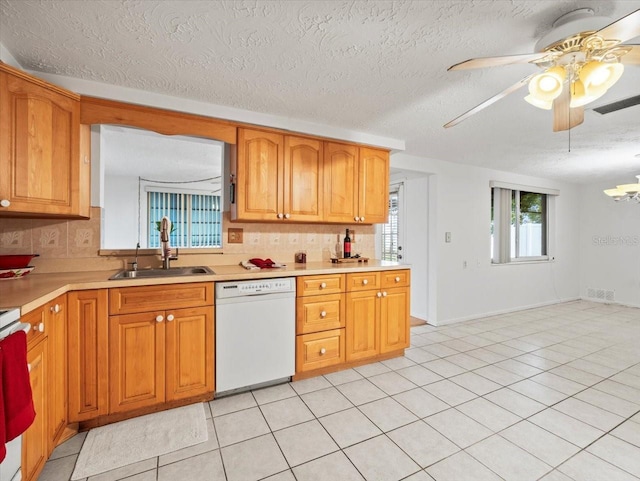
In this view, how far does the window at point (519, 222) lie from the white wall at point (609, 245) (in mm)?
953

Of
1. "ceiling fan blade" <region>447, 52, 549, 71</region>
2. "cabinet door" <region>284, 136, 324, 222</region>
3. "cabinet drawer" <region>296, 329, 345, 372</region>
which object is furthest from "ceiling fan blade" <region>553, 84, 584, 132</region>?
"cabinet drawer" <region>296, 329, 345, 372</region>

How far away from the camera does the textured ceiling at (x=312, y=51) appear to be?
4.95 feet

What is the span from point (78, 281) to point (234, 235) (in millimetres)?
1286

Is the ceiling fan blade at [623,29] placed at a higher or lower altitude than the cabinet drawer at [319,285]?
higher

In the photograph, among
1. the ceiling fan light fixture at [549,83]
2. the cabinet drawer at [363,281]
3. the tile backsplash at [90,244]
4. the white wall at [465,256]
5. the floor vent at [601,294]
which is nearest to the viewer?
the ceiling fan light fixture at [549,83]

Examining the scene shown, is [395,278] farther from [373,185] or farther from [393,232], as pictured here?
[393,232]

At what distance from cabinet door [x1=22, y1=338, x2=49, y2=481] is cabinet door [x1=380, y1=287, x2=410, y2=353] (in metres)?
2.47

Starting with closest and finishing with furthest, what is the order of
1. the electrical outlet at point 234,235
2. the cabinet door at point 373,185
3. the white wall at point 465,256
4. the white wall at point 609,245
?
the electrical outlet at point 234,235
the cabinet door at point 373,185
the white wall at point 465,256
the white wall at point 609,245

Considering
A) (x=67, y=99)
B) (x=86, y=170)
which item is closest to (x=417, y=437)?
(x=86, y=170)

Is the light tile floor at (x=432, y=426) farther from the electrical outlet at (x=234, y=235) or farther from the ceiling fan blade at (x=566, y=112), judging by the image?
the ceiling fan blade at (x=566, y=112)

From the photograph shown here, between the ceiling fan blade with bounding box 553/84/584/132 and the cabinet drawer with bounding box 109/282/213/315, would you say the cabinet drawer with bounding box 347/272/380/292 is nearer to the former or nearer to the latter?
the cabinet drawer with bounding box 109/282/213/315

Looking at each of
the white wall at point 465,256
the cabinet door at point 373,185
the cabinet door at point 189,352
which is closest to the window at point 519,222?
the white wall at point 465,256

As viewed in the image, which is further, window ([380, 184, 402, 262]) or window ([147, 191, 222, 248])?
window ([380, 184, 402, 262])

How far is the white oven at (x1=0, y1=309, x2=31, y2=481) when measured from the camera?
1.19 m
